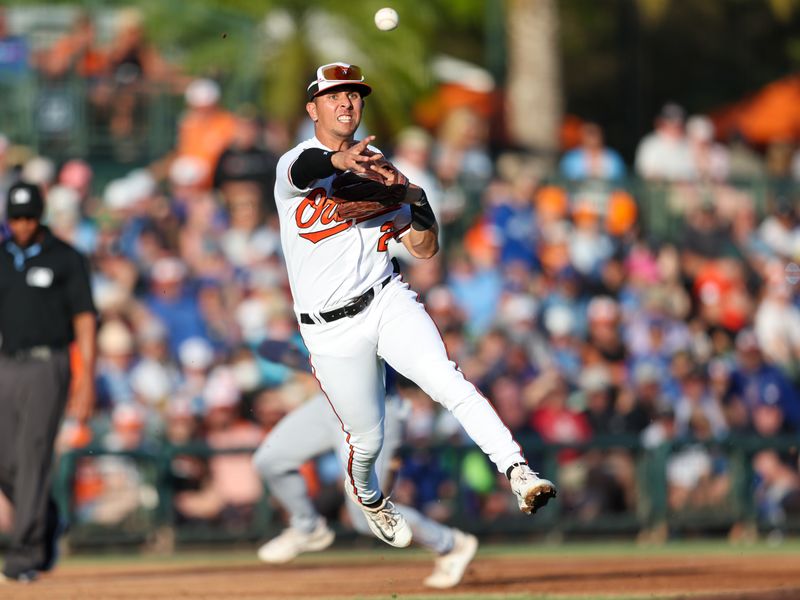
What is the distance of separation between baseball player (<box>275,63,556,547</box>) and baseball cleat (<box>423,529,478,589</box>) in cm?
170

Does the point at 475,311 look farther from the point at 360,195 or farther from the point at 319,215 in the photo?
the point at 360,195

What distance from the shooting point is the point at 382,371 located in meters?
9.02

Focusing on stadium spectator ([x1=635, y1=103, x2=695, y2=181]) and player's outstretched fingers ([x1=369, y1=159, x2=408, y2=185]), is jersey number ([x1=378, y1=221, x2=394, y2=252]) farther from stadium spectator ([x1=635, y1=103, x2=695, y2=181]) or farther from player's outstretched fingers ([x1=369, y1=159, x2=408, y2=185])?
stadium spectator ([x1=635, y1=103, x2=695, y2=181])

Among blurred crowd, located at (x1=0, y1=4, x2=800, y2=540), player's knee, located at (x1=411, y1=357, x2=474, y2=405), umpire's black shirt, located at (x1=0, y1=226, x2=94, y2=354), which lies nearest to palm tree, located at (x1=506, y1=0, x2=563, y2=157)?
→ blurred crowd, located at (x1=0, y1=4, x2=800, y2=540)

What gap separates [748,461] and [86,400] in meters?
6.51

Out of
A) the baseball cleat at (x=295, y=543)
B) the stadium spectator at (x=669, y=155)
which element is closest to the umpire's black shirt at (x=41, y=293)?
the baseball cleat at (x=295, y=543)

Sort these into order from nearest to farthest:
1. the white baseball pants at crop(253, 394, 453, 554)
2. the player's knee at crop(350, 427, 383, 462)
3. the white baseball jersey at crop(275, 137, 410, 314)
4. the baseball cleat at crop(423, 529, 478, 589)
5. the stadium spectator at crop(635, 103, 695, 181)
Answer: the white baseball jersey at crop(275, 137, 410, 314) < the player's knee at crop(350, 427, 383, 462) < the white baseball pants at crop(253, 394, 453, 554) < the baseball cleat at crop(423, 529, 478, 589) < the stadium spectator at crop(635, 103, 695, 181)

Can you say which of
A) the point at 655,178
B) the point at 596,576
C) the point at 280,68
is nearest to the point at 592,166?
the point at 655,178

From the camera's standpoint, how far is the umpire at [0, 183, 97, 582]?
10.9 metres

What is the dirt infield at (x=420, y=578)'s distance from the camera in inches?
394

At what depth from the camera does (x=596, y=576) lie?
11.3m

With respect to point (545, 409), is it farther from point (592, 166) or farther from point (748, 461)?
point (592, 166)

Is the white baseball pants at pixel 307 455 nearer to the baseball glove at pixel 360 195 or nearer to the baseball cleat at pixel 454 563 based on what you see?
the baseball cleat at pixel 454 563

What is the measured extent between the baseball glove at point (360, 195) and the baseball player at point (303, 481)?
1676 millimetres
